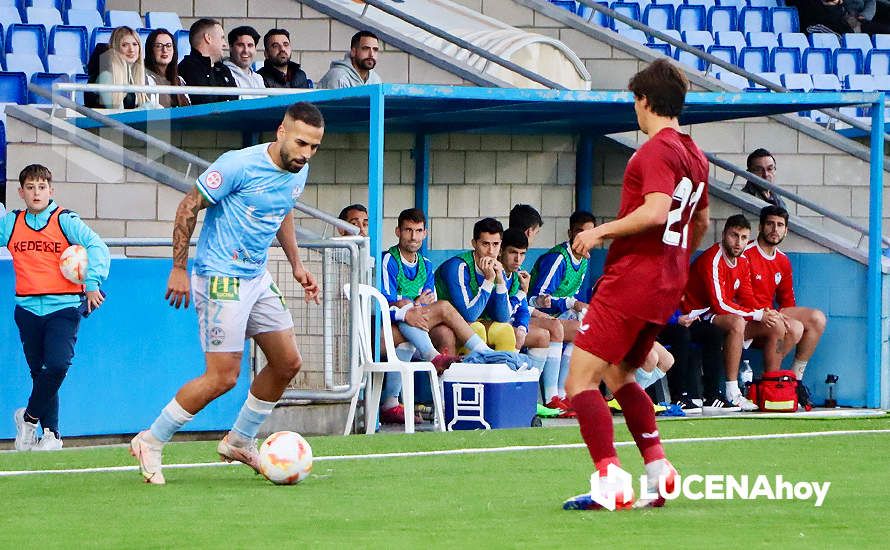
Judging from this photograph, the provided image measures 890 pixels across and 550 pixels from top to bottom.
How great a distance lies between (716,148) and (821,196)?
46.3 inches

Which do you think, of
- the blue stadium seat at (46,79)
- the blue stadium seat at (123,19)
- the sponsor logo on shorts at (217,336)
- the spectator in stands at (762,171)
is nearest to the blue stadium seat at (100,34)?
the blue stadium seat at (123,19)

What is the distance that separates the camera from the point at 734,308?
1457 centimetres

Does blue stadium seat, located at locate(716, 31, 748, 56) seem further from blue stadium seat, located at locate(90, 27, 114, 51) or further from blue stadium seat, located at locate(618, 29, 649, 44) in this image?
blue stadium seat, located at locate(90, 27, 114, 51)

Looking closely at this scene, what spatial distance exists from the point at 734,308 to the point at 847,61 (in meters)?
8.60

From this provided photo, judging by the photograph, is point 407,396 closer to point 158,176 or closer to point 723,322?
point 158,176

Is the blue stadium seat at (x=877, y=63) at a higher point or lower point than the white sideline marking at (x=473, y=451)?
higher

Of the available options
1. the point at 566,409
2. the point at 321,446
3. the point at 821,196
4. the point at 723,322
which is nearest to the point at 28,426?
the point at 321,446

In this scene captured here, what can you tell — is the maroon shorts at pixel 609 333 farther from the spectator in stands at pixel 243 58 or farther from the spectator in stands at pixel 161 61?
the spectator in stands at pixel 243 58

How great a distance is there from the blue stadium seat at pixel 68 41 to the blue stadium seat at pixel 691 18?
8.86 metres

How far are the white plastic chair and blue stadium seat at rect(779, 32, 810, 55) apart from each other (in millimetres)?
11230

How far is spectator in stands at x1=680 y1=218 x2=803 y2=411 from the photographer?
14.4 metres

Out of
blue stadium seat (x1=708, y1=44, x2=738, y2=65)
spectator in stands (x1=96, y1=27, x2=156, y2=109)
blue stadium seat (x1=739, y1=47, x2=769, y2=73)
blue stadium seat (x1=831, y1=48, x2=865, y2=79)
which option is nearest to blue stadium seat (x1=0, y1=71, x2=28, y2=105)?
spectator in stands (x1=96, y1=27, x2=156, y2=109)

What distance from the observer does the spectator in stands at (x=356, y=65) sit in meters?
14.9

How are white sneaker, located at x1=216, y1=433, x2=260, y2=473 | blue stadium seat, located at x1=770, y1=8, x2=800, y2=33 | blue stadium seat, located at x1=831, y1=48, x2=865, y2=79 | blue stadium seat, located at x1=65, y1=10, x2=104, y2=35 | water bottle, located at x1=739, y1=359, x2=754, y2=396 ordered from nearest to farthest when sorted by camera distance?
white sneaker, located at x1=216, y1=433, x2=260, y2=473, water bottle, located at x1=739, y1=359, x2=754, y2=396, blue stadium seat, located at x1=65, y1=10, x2=104, y2=35, blue stadium seat, located at x1=831, y1=48, x2=865, y2=79, blue stadium seat, located at x1=770, y1=8, x2=800, y2=33
